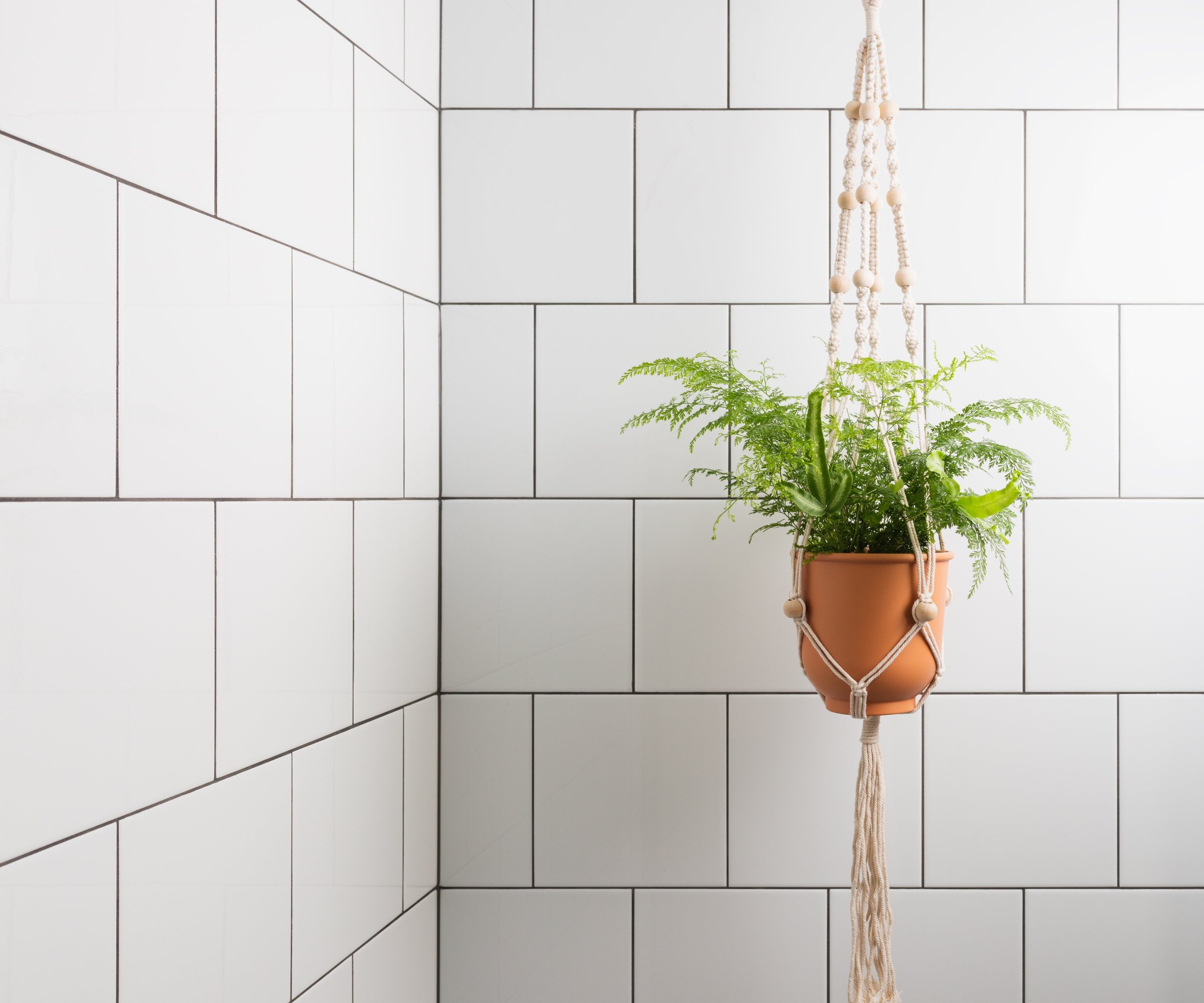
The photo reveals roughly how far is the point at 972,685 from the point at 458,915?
2.40ft

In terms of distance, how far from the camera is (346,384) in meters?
0.92

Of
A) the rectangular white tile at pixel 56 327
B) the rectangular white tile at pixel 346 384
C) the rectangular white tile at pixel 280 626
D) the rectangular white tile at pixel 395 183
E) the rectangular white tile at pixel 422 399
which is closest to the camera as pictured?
the rectangular white tile at pixel 56 327

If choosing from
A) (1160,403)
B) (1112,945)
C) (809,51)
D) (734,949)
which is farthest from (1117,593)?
(809,51)

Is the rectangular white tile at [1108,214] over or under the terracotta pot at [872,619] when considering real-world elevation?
over

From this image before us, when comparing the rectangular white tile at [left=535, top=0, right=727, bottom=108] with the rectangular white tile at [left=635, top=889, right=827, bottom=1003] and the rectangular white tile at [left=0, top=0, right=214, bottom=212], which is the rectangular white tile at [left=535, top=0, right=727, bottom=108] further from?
the rectangular white tile at [left=635, top=889, right=827, bottom=1003]

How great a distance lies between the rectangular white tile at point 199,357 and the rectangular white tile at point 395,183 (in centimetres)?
19

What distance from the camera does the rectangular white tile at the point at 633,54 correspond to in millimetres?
1131

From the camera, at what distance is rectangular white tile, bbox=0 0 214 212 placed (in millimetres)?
542

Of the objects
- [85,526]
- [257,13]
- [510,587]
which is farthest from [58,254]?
[510,587]

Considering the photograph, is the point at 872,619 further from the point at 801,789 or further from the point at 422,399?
the point at 422,399

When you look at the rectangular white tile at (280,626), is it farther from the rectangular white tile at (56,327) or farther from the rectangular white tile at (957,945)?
the rectangular white tile at (957,945)

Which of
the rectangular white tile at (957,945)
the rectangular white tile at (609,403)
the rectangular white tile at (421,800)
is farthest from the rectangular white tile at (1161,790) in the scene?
the rectangular white tile at (421,800)

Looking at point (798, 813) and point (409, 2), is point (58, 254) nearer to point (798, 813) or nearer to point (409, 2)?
point (409, 2)

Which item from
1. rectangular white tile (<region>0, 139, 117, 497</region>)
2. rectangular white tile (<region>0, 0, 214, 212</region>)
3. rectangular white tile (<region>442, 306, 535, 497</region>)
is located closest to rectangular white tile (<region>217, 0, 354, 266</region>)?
rectangular white tile (<region>0, 0, 214, 212</region>)
